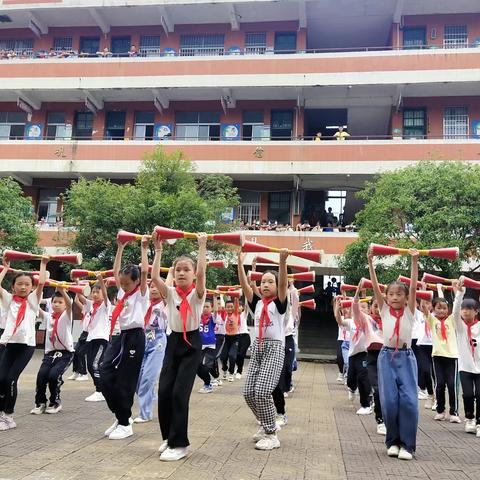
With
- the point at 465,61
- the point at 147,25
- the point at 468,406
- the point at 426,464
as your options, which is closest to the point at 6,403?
the point at 426,464

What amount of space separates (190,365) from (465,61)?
21.2 m

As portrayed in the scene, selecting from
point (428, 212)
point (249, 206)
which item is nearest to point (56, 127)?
point (249, 206)

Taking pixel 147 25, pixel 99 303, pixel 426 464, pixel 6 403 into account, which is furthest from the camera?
pixel 147 25

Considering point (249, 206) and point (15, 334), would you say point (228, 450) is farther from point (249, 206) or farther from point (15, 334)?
point (249, 206)

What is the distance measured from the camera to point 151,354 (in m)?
7.45

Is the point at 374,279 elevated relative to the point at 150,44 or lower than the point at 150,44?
lower

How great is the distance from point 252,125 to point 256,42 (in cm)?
417

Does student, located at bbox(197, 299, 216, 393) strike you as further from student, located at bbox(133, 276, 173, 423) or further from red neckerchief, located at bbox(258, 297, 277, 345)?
red neckerchief, located at bbox(258, 297, 277, 345)

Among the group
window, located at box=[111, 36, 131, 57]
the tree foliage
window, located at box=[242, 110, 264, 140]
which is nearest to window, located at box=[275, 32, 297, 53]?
window, located at box=[242, 110, 264, 140]

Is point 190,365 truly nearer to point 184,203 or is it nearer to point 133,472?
point 133,472

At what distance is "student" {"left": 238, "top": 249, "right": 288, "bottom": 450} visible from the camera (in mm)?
5652

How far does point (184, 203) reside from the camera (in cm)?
1688

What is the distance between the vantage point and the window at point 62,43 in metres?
27.1

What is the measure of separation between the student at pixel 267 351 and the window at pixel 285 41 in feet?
70.2
